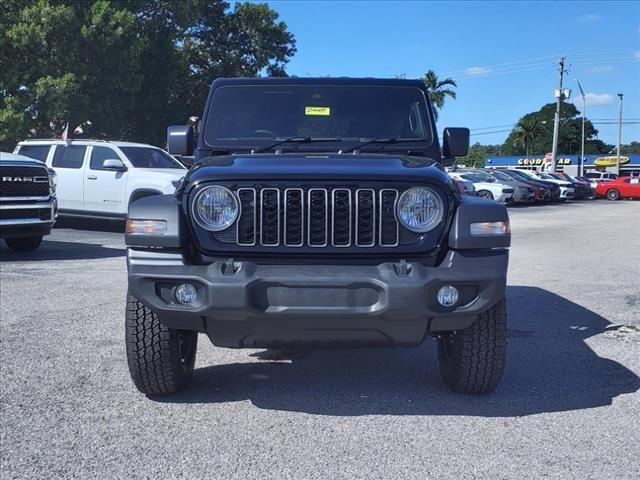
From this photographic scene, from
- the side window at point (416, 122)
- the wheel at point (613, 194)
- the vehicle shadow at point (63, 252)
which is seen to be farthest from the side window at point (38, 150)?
the wheel at point (613, 194)

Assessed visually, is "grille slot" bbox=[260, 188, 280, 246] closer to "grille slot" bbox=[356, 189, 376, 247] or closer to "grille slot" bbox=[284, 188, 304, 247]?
"grille slot" bbox=[284, 188, 304, 247]

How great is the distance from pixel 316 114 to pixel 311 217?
1545 millimetres

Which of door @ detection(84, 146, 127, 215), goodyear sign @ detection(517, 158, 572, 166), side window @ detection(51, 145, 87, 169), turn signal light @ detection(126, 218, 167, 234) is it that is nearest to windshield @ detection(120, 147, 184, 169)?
door @ detection(84, 146, 127, 215)

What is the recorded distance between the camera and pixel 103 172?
47.8 ft

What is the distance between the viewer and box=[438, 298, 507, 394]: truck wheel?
4.22 metres

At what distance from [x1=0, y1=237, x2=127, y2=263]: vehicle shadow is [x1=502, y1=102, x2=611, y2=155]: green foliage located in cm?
9599

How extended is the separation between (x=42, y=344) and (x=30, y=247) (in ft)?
21.8

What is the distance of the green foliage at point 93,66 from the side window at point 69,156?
807 cm

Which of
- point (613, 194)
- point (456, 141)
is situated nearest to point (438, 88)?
point (613, 194)

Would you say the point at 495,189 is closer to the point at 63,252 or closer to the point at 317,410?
the point at 63,252

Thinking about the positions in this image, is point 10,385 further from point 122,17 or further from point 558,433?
point 122,17

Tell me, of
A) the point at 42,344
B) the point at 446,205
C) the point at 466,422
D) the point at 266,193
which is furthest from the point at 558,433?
the point at 42,344

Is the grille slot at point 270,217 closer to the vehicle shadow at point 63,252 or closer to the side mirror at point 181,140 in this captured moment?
the side mirror at point 181,140

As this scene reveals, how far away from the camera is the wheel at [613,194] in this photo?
1622 inches
